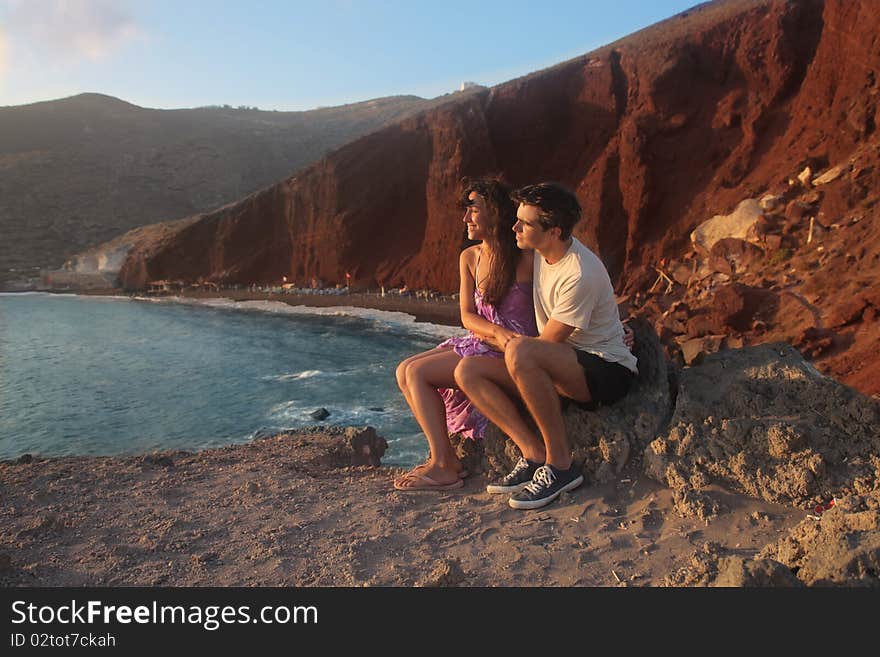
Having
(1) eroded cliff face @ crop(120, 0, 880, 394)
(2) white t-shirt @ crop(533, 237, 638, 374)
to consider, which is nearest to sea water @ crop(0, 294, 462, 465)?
(2) white t-shirt @ crop(533, 237, 638, 374)

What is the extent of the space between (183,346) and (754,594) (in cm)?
1567

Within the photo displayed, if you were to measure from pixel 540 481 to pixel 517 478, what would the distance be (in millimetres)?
172

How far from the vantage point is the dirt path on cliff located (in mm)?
2721

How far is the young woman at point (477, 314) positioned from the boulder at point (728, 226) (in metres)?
11.5

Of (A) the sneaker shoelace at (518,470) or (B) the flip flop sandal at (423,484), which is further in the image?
(B) the flip flop sandal at (423,484)

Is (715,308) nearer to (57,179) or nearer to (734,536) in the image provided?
(734,536)

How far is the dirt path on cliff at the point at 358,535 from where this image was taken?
8.93 feet

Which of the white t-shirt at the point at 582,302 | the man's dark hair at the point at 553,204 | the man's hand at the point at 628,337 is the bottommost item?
the man's hand at the point at 628,337

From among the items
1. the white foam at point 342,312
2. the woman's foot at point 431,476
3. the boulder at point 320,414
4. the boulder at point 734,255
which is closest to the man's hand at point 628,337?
the woman's foot at point 431,476

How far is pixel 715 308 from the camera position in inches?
392

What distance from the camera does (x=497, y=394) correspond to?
3.41m

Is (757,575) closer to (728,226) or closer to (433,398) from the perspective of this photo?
(433,398)

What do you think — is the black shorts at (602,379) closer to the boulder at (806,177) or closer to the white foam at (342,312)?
the white foam at (342,312)

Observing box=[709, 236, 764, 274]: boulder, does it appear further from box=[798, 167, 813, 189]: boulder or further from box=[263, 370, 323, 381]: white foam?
box=[263, 370, 323, 381]: white foam
